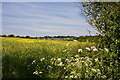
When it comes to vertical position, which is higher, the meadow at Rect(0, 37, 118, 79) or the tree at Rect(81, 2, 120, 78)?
the tree at Rect(81, 2, 120, 78)

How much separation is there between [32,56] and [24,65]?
1.94 feet

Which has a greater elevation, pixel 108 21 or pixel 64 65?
pixel 108 21

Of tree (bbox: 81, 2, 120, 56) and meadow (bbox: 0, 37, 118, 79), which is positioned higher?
tree (bbox: 81, 2, 120, 56)

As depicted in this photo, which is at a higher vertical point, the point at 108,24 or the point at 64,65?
the point at 108,24

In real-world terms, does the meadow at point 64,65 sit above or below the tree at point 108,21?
below

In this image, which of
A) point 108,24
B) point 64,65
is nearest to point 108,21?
point 108,24

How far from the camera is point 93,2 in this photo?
4527mm

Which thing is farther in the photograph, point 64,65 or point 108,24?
point 64,65

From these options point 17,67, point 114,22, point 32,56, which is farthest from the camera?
point 32,56

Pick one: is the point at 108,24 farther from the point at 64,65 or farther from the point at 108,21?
the point at 64,65

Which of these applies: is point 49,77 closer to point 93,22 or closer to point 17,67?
point 17,67

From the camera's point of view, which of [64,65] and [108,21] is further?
[64,65]

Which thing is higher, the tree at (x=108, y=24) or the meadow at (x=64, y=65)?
the tree at (x=108, y=24)

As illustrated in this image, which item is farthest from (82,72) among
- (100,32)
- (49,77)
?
(100,32)
